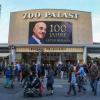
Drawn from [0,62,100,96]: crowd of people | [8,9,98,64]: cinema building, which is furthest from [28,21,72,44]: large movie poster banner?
[0,62,100,96]: crowd of people

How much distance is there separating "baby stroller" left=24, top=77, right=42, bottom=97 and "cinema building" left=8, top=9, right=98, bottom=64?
40.8m

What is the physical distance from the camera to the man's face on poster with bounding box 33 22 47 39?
61.8m

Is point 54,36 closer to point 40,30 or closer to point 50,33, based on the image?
point 50,33

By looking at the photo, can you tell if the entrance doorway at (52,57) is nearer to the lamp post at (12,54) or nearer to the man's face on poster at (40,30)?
the lamp post at (12,54)

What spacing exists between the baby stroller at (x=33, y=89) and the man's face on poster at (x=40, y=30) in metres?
40.6

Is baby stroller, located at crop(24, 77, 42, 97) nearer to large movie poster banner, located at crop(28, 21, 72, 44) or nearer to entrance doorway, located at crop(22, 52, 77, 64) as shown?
large movie poster banner, located at crop(28, 21, 72, 44)

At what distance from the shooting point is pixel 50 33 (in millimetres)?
62250

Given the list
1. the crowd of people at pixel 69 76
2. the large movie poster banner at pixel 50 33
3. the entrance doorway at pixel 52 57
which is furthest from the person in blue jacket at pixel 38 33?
the crowd of people at pixel 69 76

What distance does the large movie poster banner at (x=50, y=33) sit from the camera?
62125mm

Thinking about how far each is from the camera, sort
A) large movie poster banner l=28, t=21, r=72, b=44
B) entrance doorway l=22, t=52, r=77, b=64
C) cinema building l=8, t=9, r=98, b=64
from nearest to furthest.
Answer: large movie poster banner l=28, t=21, r=72, b=44 → cinema building l=8, t=9, r=98, b=64 → entrance doorway l=22, t=52, r=77, b=64

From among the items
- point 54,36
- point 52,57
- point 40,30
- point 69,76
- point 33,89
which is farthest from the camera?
point 52,57

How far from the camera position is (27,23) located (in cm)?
6384

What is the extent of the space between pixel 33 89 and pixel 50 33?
4144 centimetres

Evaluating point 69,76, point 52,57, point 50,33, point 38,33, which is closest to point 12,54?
point 38,33
